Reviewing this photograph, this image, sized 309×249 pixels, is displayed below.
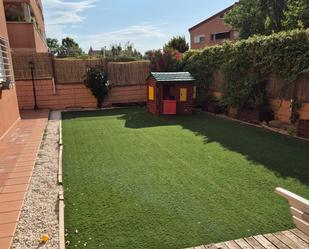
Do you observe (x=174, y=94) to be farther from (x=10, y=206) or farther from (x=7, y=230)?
(x=7, y=230)

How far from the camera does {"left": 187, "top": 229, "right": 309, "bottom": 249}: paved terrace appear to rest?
10.0 feet

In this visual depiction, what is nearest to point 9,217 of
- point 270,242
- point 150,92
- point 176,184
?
point 176,184

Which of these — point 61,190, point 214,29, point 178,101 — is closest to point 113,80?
point 178,101

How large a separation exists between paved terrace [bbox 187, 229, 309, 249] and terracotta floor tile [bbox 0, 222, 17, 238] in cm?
220

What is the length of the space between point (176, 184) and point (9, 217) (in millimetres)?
2546

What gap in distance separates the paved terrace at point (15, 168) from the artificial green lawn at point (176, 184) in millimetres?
672

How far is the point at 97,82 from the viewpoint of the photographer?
13766 millimetres

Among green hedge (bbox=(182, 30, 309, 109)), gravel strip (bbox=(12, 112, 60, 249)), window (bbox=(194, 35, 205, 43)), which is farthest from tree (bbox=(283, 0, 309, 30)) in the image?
window (bbox=(194, 35, 205, 43))

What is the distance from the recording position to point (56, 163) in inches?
234

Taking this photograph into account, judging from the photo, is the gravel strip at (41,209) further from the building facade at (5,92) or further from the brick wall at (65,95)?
the brick wall at (65,95)

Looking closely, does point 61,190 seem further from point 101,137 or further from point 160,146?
point 101,137

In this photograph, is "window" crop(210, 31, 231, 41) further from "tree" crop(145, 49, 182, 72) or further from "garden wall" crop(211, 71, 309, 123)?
"garden wall" crop(211, 71, 309, 123)

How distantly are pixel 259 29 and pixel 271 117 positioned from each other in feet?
43.1

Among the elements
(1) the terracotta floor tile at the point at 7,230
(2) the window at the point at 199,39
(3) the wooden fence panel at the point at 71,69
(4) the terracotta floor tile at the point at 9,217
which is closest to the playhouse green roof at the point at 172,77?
(3) the wooden fence panel at the point at 71,69
